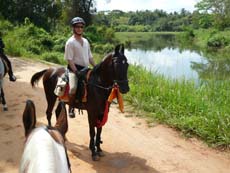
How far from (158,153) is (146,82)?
3539mm

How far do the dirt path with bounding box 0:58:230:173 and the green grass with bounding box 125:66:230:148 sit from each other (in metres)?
0.24

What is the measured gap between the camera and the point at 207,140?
207 inches

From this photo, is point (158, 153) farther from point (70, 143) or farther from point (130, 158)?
A: point (70, 143)

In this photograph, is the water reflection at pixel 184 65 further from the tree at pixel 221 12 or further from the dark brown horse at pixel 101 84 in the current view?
the tree at pixel 221 12

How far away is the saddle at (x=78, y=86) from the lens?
4.57 m

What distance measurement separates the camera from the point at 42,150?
4.33 ft

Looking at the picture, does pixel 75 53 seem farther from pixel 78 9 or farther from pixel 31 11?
pixel 78 9

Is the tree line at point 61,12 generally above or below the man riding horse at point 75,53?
above

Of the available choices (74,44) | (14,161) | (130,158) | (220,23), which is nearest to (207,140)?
(130,158)

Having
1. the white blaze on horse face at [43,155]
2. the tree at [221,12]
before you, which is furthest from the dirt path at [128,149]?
the tree at [221,12]

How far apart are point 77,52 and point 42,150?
3.34 metres

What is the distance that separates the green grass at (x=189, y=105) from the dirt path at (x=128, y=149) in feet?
0.79

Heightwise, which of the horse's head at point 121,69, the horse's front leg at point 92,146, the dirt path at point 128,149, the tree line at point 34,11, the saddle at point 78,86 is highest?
the tree line at point 34,11

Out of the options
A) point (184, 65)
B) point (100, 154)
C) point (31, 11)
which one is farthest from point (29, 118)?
point (31, 11)
